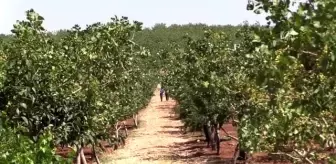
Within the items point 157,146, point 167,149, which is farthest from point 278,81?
point 157,146

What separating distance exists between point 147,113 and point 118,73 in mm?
43399

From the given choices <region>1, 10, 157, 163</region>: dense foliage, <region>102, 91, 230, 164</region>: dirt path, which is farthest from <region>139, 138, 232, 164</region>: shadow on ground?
<region>1, 10, 157, 163</region>: dense foliage

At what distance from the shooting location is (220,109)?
2473 centimetres

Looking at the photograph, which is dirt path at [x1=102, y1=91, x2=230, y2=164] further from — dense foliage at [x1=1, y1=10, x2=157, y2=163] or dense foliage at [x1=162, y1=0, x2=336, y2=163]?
dense foliage at [x1=1, y1=10, x2=157, y2=163]

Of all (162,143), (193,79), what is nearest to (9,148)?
(193,79)

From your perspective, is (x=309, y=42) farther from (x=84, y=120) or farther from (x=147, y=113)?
(x=147, y=113)

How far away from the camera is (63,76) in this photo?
1661 centimetres

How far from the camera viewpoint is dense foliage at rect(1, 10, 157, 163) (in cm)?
1538

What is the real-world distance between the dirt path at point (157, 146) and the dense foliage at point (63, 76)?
8805 mm

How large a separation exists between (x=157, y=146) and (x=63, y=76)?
19.7m

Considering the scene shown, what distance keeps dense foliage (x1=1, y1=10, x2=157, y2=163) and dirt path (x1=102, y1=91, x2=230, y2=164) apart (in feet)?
28.9

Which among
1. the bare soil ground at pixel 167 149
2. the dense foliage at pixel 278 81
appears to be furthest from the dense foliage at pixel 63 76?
the bare soil ground at pixel 167 149

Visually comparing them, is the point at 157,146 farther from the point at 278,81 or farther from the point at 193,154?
the point at 278,81

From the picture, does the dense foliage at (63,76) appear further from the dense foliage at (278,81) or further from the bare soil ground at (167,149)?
the bare soil ground at (167,149)
